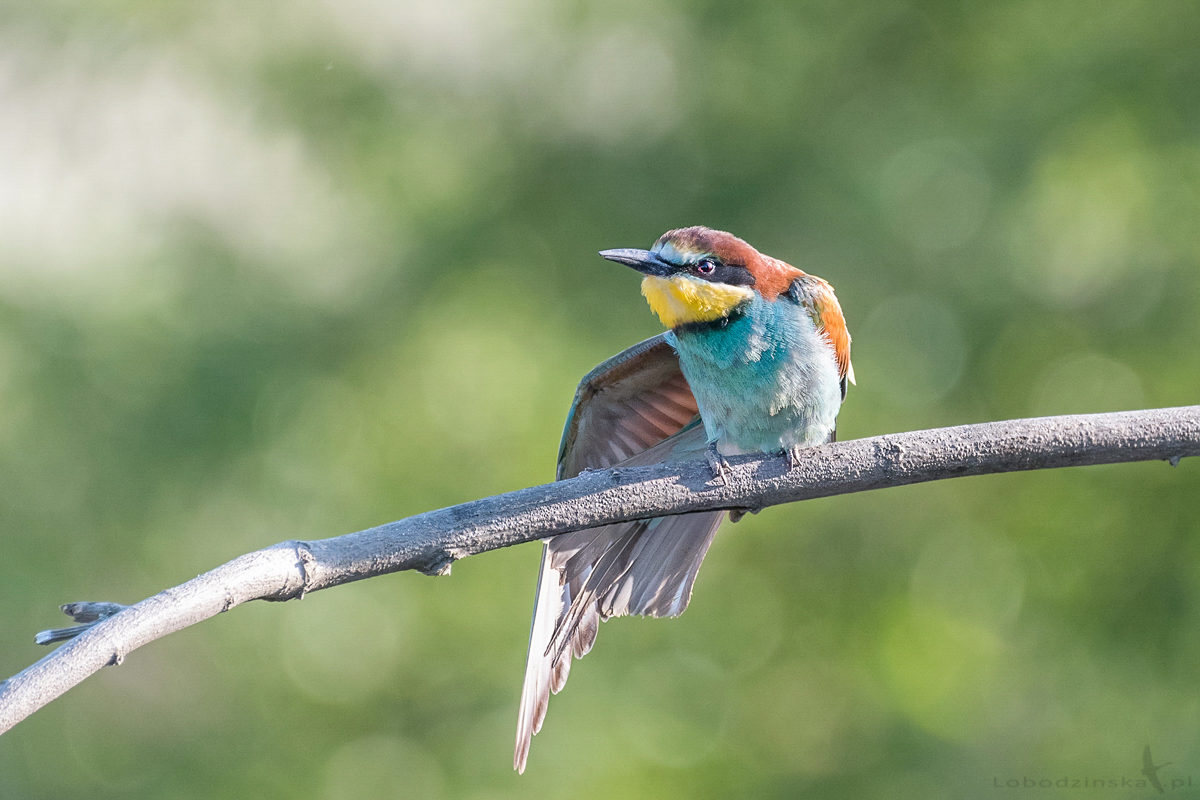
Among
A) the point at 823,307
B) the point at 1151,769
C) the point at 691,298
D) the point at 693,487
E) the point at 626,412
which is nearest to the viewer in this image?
the point at 693,487

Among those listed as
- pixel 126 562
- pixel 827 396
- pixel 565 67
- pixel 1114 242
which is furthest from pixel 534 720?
pixel 565 67

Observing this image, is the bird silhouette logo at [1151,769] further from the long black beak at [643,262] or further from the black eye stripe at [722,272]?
the long black beak at [643,262]

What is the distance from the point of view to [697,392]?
2.00 m

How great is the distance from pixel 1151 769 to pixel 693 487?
2.67 meters

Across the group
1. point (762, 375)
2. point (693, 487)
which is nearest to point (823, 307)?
point (762, 375)

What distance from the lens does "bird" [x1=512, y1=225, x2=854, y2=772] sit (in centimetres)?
192

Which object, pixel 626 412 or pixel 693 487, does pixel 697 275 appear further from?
pixel 693 487

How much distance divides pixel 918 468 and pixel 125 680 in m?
3.20

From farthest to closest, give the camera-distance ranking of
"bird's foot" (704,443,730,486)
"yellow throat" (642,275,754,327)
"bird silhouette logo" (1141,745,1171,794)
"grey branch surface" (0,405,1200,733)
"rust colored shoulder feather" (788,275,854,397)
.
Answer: "bird silhouette logo" (1141,745,1171,794) < "rust colored shoulder feather" (788,275,854,397) < "yellow throat" (642,275,754,327) < "bird's foot" (704,443,730,486) < "grey branch surface" (0,405,1200,733)

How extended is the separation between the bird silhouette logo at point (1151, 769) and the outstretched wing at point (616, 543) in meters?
2.14

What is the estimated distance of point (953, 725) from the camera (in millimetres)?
3436

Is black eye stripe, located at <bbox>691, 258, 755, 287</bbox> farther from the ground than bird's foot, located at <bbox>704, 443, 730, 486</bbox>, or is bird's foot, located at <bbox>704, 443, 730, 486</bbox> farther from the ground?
black eye stripe, located at <bbox>691, 258, 755, 287</bbox>

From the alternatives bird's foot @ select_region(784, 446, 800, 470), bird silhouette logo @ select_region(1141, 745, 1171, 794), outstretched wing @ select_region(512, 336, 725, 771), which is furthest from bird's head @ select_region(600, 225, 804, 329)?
bird silhouette logo @ select_region(1141, 745, 1171, 794)

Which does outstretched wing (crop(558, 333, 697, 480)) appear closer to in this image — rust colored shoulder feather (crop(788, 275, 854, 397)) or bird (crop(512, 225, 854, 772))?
bird (crop(512, 225, 854, 772))
